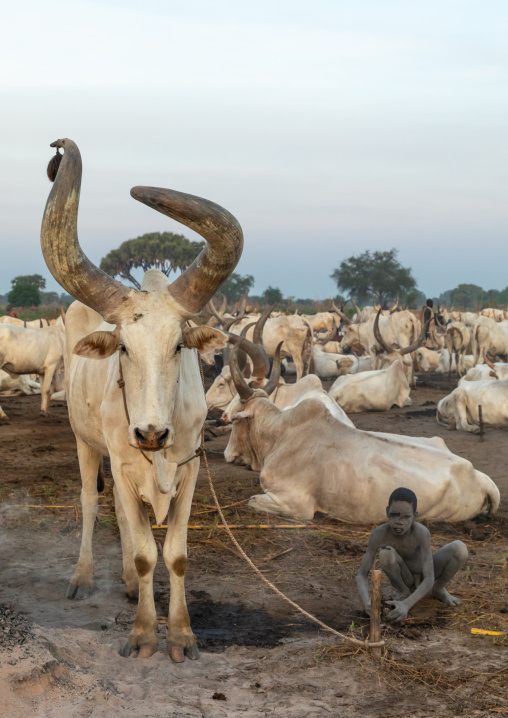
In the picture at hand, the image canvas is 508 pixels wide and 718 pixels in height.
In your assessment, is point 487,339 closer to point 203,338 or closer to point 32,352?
point 32,352

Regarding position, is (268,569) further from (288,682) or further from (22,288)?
(22,288)

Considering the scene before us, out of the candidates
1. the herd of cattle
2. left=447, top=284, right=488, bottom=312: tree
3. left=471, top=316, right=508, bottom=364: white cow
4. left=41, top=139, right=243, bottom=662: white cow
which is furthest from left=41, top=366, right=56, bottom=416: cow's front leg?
left=447, top=284, right=488, bottom=312: tree

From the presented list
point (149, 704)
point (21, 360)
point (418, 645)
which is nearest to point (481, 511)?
point (418, 645)

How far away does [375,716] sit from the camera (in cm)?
313

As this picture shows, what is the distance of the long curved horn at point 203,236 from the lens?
3496 millimetres

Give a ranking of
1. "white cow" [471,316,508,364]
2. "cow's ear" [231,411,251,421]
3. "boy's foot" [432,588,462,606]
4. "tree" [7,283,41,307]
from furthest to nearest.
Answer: "tree" [7,283,41,307], "white cow" [471,316,508,364], "cow's ear" [231,411,251,421], "boy's foot" [432,588,462,606]

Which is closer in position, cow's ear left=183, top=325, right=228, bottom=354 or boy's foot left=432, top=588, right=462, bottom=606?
cow's ear left=183, top=325, right=228, bottom=354

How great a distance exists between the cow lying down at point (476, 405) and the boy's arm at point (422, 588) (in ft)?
20.6

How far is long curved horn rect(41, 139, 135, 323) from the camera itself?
11.9 ft

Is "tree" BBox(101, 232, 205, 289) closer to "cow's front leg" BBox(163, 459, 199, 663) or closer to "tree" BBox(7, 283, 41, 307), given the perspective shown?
"tree" BBox(7, 283, 41, 307)

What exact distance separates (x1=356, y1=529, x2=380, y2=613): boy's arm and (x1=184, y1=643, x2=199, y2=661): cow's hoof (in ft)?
3.31

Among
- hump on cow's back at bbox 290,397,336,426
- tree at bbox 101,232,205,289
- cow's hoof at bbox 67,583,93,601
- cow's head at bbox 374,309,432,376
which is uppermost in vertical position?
tree at bbox 101,232,205,289

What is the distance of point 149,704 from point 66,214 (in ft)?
7.73

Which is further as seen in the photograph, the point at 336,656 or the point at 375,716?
the point at 336,656
